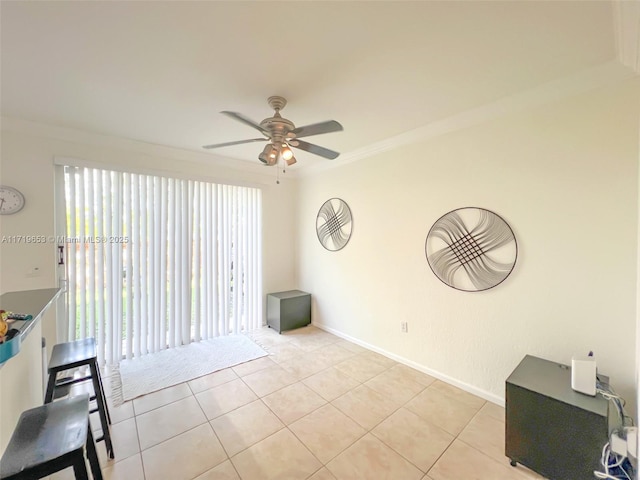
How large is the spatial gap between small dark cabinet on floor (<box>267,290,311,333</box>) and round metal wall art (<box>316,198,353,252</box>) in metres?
0.94

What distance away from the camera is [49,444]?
3.46ft

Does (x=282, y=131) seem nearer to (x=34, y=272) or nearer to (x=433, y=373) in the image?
(x=433, y=373)

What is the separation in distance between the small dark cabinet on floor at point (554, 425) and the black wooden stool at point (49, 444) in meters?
2.29

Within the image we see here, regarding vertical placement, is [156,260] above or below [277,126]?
below

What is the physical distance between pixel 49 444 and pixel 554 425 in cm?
254

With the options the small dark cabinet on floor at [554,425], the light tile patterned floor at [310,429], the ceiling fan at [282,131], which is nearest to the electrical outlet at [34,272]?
the light tile patterned floor at [310,429]

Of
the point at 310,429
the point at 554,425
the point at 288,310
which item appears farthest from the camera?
the point at 288,310

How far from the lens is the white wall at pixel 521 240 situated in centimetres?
175

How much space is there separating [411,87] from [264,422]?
283cm

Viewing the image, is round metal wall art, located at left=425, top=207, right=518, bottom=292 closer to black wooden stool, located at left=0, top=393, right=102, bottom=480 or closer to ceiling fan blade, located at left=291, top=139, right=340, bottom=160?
ceiling fan blade, located at left=291, top=139, right=340, bottom=160

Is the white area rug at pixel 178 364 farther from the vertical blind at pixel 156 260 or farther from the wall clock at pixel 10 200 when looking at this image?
the wall clock at pixel 10 200

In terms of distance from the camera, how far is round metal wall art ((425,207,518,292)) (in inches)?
87.5

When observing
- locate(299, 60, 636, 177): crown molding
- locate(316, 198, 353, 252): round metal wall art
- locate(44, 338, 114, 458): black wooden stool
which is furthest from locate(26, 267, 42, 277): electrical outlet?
locate(299, 60, 636, 177): crown molding

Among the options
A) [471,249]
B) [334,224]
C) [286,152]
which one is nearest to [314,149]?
[286,152]
